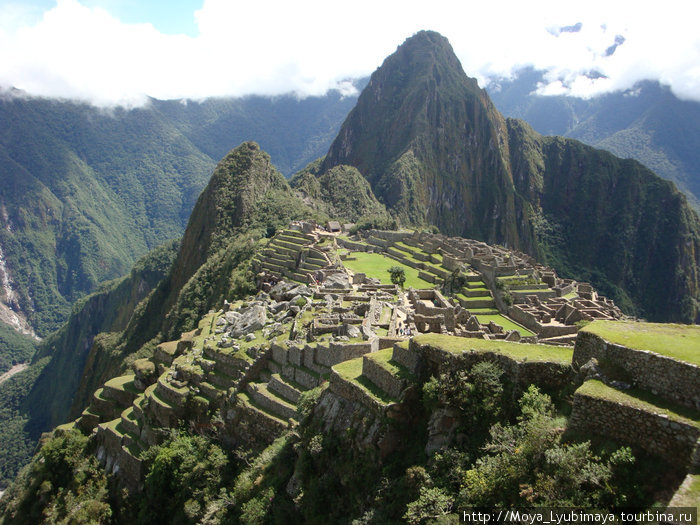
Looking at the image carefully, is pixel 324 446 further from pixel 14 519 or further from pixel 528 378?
pixel 14 519

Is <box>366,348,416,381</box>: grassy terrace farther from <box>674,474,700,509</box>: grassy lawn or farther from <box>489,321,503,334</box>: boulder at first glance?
<box>489,321,503,334</box>: boulder

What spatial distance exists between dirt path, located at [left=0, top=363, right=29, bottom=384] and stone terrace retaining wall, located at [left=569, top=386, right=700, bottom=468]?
175820 mm

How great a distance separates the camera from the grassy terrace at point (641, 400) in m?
9.20

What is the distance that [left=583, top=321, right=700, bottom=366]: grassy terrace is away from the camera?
10.2m

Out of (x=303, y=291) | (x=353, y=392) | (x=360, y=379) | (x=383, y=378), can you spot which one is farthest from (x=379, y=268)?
(x=383, y=378)

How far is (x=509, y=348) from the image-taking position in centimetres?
1359

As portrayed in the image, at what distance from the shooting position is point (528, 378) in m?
12.4

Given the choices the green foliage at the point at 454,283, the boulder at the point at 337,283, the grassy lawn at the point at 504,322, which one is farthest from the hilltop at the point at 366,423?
the green foliage at the point at 454,283

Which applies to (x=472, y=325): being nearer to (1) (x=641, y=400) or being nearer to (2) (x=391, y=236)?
(1) (x=641, y=400)

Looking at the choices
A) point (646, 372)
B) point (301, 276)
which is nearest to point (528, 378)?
point (646, 372)

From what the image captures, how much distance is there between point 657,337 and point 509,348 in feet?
11.7

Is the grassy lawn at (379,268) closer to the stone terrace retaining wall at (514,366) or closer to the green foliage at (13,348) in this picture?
the stone terrace retaining wall at (514,366)

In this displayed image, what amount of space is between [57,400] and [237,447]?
113170 mm

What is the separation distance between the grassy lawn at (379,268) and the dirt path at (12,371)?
130535 mm
